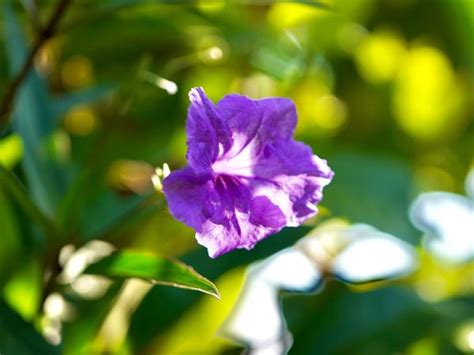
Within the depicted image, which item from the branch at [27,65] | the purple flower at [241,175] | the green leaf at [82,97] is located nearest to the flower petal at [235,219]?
the purple flower at [241,175]

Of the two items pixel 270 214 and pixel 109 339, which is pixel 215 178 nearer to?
pixel 270 214

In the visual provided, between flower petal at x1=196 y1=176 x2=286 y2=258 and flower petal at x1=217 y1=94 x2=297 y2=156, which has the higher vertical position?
flower petal at x1=217 y1=94 x2=297 y2=156

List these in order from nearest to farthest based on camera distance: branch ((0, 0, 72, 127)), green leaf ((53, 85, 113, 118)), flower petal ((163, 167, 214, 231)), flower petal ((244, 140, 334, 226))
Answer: flower petal ((163, 167, 214, 231))
flower petal ((244, 140, 334, 226))
branch ((0, 0, 72, 127))
green leaf ((53, 85, 113, 118))

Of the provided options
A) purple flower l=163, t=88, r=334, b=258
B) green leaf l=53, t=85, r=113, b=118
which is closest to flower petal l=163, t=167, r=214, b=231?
purple flower l=163, t=88, r=334, b=258

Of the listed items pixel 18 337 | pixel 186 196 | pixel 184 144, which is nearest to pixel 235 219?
pixel 186 196

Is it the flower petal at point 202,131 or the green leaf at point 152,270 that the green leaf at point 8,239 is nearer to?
the green leaf at point 152,270

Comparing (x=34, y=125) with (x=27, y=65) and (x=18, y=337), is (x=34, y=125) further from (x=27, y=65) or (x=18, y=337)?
(x=18, y=337)

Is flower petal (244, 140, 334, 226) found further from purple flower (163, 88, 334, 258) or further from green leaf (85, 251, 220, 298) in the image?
green leaf (85, 251, 220, 298)
